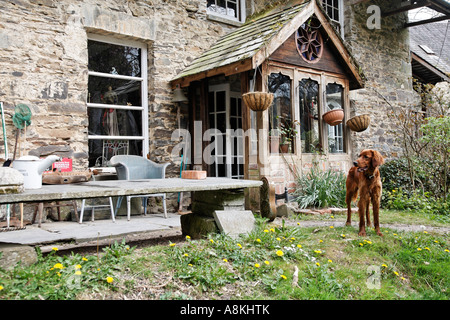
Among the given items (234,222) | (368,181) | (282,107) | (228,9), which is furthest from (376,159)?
(228,9)

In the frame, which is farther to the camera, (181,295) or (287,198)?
(287,198)

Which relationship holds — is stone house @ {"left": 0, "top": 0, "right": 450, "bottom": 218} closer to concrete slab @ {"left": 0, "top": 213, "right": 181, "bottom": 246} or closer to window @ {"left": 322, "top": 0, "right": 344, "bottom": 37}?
concrete slab @ {"left": 0, "top": 213, "right": 181, "bottom": 246}

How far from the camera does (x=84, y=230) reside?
462 cm

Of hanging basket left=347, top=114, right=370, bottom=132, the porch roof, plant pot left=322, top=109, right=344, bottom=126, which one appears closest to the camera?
the porch roof

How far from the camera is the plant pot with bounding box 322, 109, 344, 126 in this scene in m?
6.83

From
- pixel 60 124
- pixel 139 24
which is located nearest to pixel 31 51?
pixel 60 124

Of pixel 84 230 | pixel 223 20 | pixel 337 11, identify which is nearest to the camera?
pixel 84 230

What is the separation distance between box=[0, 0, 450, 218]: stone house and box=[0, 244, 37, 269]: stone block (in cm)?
285

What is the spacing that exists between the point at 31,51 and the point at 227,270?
14.6 ft

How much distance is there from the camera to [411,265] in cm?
333

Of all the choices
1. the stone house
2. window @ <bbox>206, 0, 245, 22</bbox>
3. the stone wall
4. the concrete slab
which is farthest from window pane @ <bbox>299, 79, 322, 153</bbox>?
the stone wall

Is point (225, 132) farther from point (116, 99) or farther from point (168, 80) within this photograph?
point (116, 99)

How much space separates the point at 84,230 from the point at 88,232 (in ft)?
0.64

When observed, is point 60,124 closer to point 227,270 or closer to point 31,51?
point 31,51
